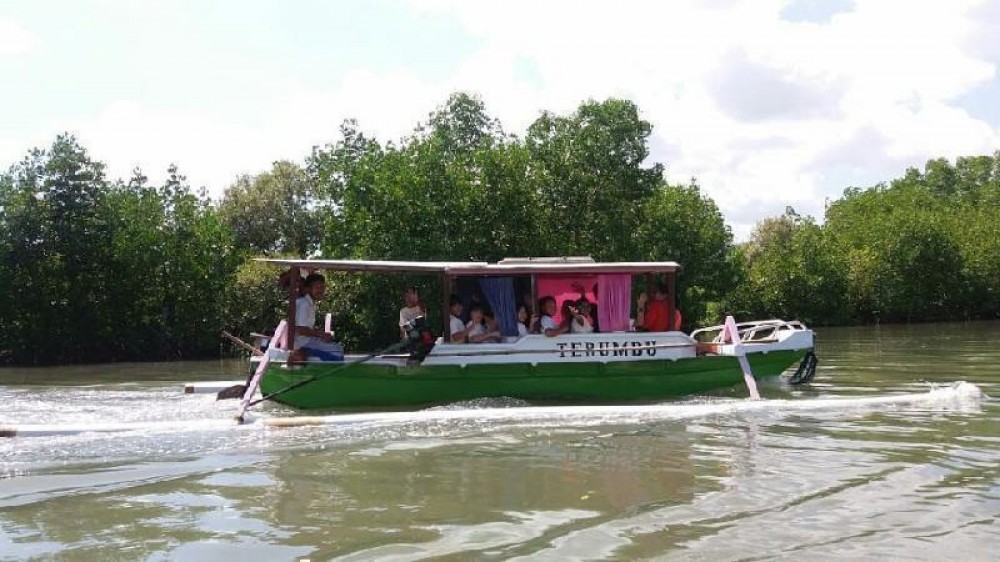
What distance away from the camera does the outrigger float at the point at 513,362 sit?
12844 millimetres

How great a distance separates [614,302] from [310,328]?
5022mm

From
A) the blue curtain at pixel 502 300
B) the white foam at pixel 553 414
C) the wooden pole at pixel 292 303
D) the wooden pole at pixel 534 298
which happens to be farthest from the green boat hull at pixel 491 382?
the wooden pole at pixel 534 298

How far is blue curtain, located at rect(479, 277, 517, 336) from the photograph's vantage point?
1389 centimetres

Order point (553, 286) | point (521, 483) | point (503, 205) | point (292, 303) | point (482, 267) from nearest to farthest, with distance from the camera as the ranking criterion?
1. point (521, 483)
2. point (292, 303)
3. point (482, 267)
4. point (553, 286)
5. point (503, 205)

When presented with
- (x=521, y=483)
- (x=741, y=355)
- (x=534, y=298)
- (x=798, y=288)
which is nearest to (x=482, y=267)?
(x=534, y=298)

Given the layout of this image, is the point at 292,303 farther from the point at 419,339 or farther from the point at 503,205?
the point at 503,205

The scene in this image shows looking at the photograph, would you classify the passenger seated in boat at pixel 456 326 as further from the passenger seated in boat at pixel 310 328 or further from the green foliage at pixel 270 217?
the green foliage at pixel 270 217

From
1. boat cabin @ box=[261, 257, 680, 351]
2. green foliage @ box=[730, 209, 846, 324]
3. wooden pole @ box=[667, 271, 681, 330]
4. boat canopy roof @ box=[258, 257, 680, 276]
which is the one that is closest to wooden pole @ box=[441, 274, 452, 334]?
boat cabin @ box=[261, 257, 680, 351]

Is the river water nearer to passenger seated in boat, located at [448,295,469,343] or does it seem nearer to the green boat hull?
the green boat hull

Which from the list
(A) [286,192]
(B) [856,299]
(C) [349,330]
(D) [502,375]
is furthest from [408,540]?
(B) [856,299]

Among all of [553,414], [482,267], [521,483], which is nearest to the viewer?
[521,483]

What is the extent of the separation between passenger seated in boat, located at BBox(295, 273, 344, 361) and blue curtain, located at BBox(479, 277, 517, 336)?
103 inches

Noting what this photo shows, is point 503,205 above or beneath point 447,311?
above

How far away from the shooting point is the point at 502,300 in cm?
1393
